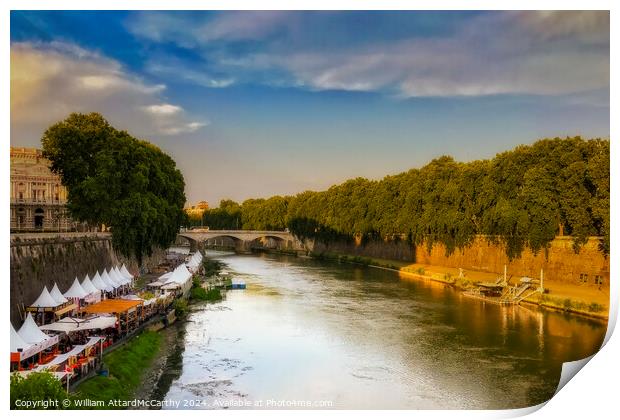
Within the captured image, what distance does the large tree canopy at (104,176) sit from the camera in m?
41.1

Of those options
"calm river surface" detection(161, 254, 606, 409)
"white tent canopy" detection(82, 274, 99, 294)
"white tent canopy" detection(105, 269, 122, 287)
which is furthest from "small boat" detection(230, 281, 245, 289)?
"white tent canopy" detection(82, 274, 99, 294)

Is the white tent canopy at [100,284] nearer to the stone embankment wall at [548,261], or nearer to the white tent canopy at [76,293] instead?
the white tent canopy at [76,293]

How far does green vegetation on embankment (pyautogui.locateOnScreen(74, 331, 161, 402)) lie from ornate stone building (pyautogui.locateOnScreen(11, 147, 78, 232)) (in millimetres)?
21041

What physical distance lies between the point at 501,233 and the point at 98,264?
2960 centimetres

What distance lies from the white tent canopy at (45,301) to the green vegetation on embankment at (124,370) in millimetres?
3386

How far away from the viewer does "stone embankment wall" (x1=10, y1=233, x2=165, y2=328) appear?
80.6ft

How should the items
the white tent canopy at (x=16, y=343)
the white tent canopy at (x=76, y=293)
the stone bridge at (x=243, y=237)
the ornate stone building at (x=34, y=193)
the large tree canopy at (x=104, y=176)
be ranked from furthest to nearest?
the stone bridge at (x=243, y=237), the ornate stone building at (x=34, y=193), the large tree canopy at (x=104, y=176), the white tent canopy at (x=76, y=293), the white tent canopy at (x=16, y=343)

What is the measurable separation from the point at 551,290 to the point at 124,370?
2883 cm

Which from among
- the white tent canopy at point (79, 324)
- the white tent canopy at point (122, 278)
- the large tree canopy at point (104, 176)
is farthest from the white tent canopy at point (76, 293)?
the large tree canopy at point (104, 176)

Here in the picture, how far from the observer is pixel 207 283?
1943 inches

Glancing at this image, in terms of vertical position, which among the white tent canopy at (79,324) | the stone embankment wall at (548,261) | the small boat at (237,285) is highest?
the stone embankment wall at (548,261)

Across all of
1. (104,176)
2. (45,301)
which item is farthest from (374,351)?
(104,176)
